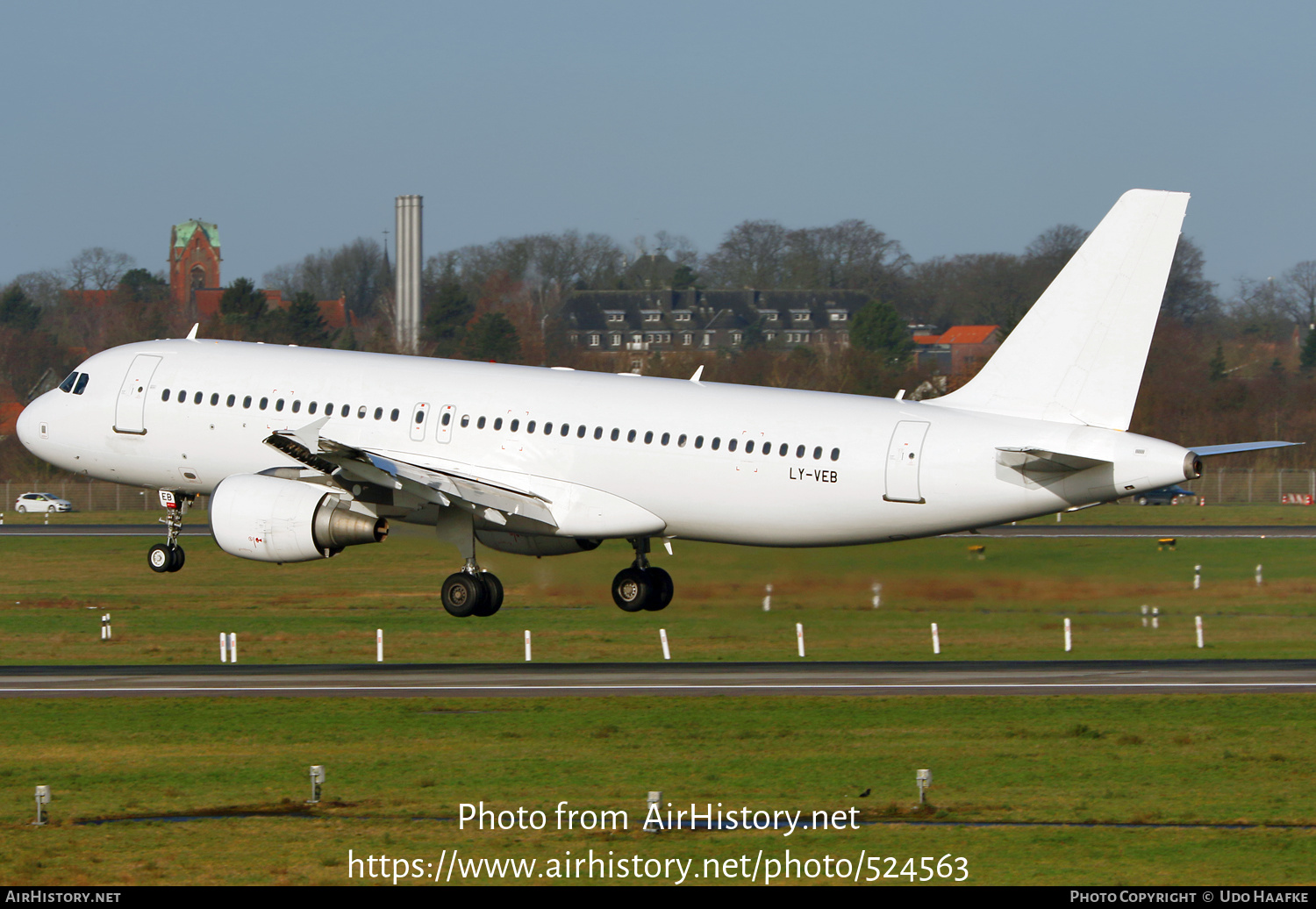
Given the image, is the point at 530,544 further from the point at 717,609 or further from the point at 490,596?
the point at 717,609

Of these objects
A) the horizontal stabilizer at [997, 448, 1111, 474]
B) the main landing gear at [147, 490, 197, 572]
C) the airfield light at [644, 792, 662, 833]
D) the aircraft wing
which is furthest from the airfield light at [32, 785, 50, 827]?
the horizontal stabilizer at [997, 448, 1111, 474]

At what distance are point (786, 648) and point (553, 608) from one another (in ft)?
35.5

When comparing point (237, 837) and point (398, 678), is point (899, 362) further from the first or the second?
point (237, 837)

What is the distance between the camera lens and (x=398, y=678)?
40250mm

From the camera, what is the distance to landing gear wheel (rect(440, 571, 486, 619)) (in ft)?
130

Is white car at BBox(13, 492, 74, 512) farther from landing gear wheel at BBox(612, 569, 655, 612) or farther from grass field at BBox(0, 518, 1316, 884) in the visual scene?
landing gear wheel at BBox(612, 569, 655, 612)

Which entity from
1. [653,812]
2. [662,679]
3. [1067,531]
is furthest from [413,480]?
[1067,531]

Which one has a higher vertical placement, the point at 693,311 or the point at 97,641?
the point at 693,311

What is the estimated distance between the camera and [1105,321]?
1391 inches

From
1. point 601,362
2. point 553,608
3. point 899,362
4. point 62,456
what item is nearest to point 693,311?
point 899,362

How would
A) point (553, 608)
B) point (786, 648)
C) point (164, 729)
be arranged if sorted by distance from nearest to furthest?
point (164, 729)
point (786, 648)
point (553, 608)

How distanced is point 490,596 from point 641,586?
144 inches

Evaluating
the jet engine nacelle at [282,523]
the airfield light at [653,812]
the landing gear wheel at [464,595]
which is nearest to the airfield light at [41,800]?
the airfield light at [653,812]

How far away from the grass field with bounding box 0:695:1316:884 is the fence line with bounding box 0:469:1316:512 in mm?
63504
